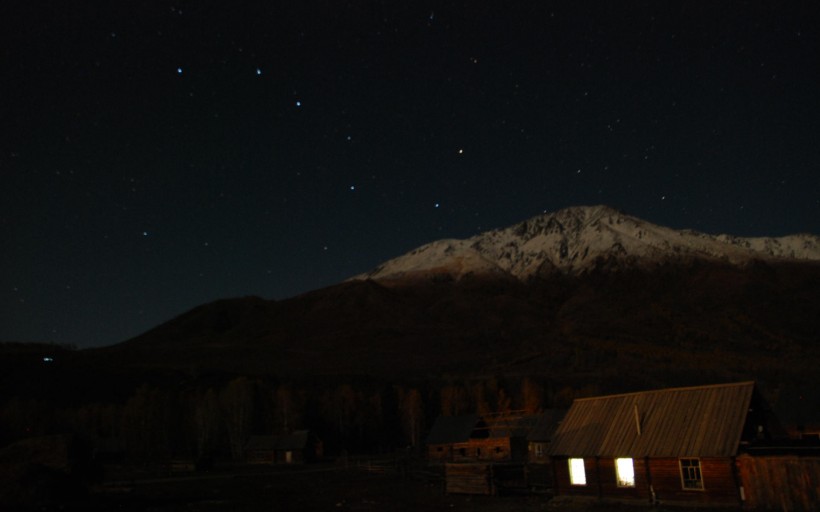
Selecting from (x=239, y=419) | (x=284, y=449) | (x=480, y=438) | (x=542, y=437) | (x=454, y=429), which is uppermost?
(x=239, y=419)

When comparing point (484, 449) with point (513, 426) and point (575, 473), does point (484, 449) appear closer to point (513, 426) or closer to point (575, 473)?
point (513, 426)

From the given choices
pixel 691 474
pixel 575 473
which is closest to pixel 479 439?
pixel 575 473

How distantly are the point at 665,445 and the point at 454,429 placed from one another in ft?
157

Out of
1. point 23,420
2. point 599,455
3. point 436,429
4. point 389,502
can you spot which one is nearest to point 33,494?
point 389,502

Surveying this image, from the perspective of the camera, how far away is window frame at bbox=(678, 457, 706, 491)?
30.7 metres

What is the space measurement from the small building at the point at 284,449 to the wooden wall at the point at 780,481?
69.3 m

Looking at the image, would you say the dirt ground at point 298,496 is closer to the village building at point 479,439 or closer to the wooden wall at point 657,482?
the wooden wall at point 657,482

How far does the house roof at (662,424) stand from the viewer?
3081 cm

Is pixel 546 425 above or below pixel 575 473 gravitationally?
above

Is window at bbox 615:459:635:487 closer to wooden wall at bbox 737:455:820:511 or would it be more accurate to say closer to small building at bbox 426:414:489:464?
wooden wall at bbox 737:455:820:511

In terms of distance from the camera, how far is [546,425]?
68625mm

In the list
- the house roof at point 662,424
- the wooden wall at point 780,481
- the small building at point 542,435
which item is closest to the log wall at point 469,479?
the house roof at point 662,424

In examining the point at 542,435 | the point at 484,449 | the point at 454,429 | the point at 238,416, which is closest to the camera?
the point at 542,435

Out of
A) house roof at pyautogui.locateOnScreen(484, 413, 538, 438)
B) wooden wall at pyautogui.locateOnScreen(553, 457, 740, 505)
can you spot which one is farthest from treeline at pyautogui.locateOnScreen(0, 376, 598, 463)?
wooden wall at pyautogui.locateOnScreen(553, 457, 740, 505)
